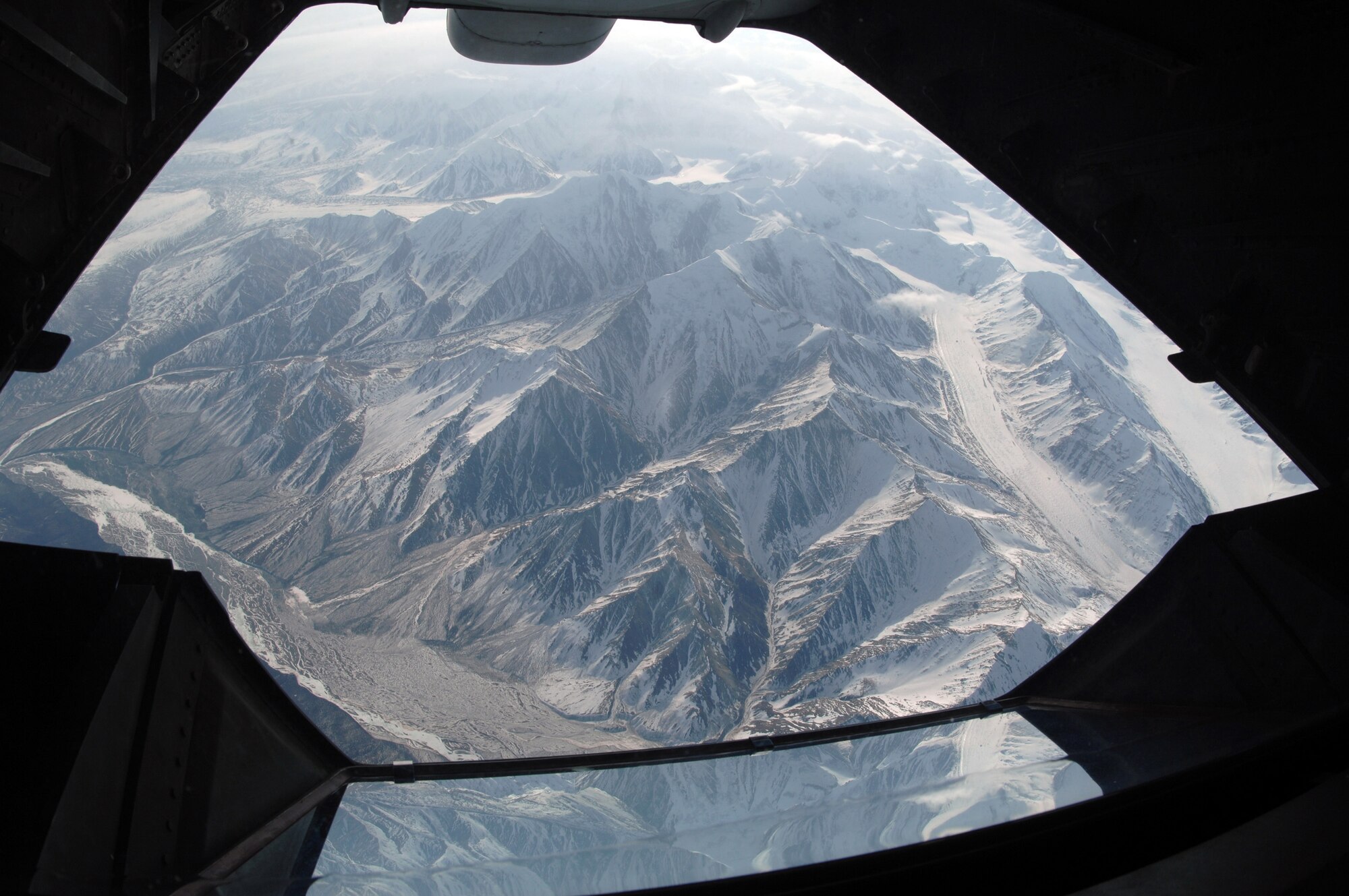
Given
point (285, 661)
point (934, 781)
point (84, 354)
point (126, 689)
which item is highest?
point (126, 689)

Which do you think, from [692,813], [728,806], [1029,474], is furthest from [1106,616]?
[1029,474]

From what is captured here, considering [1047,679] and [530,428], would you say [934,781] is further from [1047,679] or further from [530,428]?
[530,428]

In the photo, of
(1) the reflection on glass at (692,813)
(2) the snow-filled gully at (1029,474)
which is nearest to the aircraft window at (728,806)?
(1) the reflection on glass at (692,813)

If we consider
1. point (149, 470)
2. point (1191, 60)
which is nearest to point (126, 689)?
point (1191, 60)

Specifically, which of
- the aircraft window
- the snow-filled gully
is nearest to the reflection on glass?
the aircraft window

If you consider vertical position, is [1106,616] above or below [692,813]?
below

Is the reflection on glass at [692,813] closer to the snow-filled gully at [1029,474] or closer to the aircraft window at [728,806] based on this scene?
the aircraft window at [728,806]

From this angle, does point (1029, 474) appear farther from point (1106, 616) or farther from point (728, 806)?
point (728, 806)

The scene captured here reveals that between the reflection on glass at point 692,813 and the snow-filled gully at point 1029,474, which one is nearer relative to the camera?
the reflection on glass at point 692,813

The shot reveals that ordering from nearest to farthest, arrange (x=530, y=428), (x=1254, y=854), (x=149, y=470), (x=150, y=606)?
1. (x=1254, y=854)
2. (x=150, y=606)
3. (x=149, y=470)
4. (x=530, y=428)
